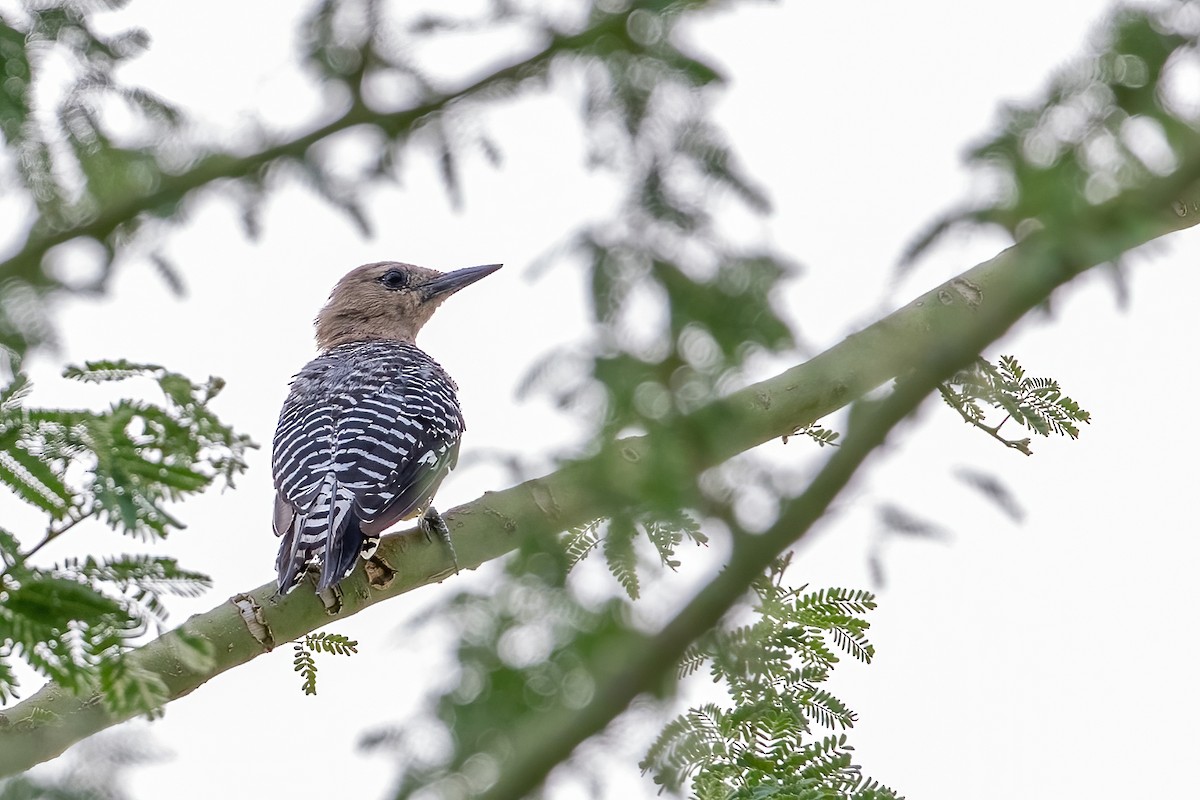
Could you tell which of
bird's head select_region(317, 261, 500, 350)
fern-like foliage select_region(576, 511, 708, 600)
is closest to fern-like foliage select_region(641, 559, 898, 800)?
fern-like foliage select_region(576, 511, 708, 600)

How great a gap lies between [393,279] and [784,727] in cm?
539

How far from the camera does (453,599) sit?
2.53 m

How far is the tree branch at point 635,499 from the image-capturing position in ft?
6.43

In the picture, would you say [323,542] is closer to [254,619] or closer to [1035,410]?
[254,619]

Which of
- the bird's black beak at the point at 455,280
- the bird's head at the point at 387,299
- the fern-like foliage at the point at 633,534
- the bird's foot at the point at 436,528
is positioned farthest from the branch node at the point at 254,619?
the bird's black beak at the point at 455,280

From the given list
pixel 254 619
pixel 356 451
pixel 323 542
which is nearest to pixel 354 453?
pixel 356 451

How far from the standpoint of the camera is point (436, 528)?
4.96 metres

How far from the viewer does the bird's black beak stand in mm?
8617

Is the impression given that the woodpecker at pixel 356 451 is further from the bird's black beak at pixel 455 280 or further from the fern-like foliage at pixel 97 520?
the fern-like foliage at pixel 97 520

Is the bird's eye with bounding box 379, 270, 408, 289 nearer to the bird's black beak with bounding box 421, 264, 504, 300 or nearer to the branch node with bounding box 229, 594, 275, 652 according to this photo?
the bird's black beak with bounding box 421, 264, 504, 300

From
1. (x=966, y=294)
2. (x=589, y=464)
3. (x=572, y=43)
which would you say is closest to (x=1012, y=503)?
(x=589, y=464)

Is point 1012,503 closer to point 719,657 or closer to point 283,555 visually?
point 719,657

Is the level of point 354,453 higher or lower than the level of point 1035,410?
higher

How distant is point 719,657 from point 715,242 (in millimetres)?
857
